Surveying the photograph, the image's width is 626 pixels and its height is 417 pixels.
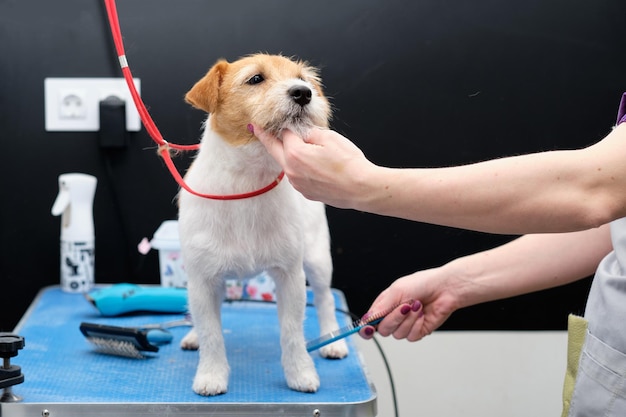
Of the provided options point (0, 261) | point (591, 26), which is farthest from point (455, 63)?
point (0, 261)

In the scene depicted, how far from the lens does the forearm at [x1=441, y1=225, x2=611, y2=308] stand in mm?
1094

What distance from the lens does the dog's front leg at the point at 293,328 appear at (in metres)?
1.12

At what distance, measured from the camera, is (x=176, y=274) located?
162 centimetres

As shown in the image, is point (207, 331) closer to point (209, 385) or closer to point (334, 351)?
point (209, 385)

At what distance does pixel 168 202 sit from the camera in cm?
174

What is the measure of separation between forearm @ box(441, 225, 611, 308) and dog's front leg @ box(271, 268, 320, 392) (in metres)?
0.27

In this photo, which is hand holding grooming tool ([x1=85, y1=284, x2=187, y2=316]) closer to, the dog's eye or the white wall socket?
the white wall socket

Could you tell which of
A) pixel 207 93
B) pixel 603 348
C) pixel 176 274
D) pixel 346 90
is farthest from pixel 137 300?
pixel 603 348

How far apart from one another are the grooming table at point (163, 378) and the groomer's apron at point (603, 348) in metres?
0.31

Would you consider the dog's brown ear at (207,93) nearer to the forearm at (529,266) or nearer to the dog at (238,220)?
the dog at (238,220)

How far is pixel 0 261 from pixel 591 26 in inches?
62.1

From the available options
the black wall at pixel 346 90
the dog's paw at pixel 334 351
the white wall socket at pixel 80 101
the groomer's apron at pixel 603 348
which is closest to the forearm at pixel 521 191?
the groomer's apron at pixel 603 348

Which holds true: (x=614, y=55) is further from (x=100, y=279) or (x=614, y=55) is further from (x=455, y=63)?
(x=100, y=279)

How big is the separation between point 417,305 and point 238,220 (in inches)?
13.5
